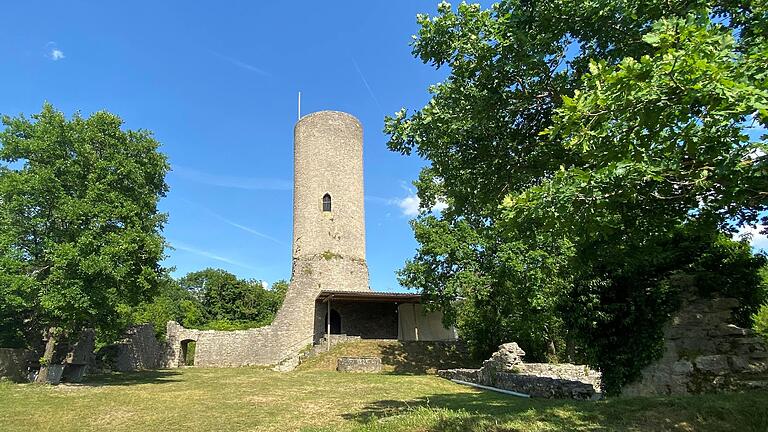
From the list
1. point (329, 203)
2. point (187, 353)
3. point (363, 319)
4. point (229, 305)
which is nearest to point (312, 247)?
point (329, 203)

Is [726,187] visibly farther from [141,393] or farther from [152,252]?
[152,252]

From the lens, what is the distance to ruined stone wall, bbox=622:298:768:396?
600cm

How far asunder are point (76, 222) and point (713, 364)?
1591 centimetres

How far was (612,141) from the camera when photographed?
3752 mm

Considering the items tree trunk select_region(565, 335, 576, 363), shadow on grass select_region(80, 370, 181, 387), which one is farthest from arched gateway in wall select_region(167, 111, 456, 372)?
shadow on grass select_region(80, 370, 181, 387)

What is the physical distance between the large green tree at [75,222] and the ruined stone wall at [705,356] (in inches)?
527

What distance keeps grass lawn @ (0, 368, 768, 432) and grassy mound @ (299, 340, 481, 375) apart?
5.71m

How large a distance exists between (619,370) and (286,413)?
5.92 m

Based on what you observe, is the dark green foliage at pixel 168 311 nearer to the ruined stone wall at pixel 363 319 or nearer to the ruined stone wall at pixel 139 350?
the ruined stone wall at pixel 139 350

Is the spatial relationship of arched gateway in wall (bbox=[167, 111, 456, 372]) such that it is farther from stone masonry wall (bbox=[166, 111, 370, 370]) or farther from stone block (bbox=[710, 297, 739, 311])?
stone block (bbox=[710, 297, 739, 311])

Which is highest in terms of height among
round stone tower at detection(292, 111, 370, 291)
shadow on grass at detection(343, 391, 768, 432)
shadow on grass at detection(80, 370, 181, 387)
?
round stone tower at detection(292, 111, 370, 291)

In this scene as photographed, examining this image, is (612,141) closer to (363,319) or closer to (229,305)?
(363,319)

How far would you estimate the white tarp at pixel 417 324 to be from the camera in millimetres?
24047

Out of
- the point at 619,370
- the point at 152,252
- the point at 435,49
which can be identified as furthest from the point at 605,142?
the point at 152,252
